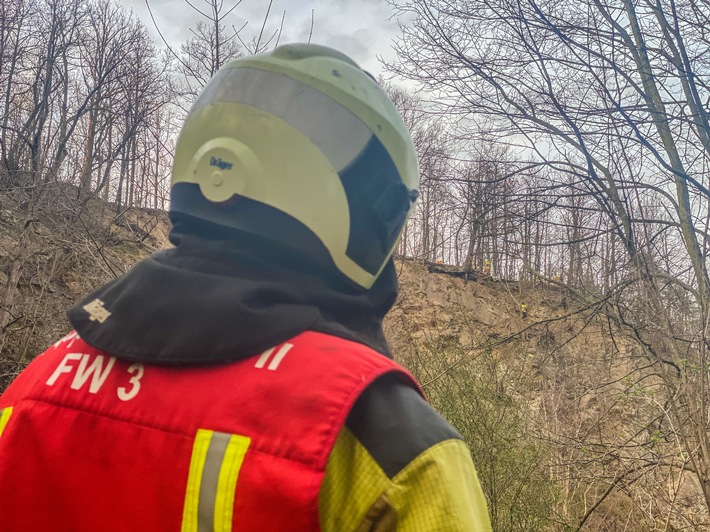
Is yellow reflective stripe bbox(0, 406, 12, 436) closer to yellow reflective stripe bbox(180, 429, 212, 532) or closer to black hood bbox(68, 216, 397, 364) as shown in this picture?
black hood bbox(68, 216, 397, 364)

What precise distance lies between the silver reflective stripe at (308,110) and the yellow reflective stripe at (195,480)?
61 centimetres

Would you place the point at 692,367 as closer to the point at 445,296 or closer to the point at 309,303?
the point at 309,303

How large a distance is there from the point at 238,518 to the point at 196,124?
87 centimetres

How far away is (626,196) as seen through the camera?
17.1 feet

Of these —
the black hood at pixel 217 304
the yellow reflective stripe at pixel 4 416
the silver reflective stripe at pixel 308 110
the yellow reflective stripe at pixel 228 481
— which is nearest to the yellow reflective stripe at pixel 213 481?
the yellow reflective stripe at pixel 228 481

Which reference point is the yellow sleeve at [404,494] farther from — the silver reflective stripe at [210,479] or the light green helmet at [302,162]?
the light green helmet at [302,162]

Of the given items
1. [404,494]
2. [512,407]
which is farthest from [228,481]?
[512,407]

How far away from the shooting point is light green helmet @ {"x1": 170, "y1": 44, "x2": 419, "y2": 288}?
41.9 inches

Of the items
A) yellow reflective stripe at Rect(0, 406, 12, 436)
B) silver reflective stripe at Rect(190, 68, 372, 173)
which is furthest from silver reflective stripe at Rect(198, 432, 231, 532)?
silver reflective stripe at Rect(190, 68, 372, 173)

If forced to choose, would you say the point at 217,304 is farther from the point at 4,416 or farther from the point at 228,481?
the point at 4,416

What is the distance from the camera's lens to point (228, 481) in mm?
766

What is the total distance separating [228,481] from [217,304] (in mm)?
275

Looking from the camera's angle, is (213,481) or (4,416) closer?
(213,481)

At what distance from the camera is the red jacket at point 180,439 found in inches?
29.4
